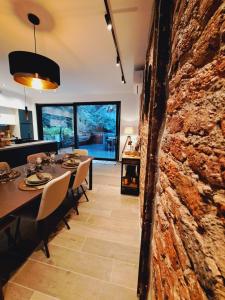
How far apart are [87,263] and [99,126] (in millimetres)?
5224

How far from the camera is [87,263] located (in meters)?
1.53

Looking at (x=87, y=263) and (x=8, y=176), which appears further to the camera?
(x=8, y=176)

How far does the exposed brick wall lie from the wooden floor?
2.89 feet

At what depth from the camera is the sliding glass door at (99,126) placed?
5.84 metres

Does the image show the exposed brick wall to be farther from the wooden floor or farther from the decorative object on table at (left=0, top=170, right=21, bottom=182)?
the decorative object on table at (left=0, top=170, right=21, bottom=182)

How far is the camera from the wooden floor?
127cm

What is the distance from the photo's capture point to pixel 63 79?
3.96 metres

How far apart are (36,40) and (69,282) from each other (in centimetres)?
315

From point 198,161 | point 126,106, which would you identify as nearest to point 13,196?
point 198,161

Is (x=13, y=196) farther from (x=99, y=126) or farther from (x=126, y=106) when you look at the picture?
(x=99, y=126)

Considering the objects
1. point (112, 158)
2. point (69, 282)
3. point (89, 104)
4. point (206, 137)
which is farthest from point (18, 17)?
point (112, 158)

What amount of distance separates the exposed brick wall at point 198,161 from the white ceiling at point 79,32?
1.49m

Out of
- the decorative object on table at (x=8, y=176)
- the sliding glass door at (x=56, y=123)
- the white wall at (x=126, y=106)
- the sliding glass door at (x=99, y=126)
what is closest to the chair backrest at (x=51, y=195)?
the decorative object on table at (x=8, y=176)

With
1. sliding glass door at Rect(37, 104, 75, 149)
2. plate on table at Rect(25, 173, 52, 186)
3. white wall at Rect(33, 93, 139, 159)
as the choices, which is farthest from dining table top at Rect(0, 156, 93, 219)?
sliding glass door at Rect(37, 104, 75, 149)
